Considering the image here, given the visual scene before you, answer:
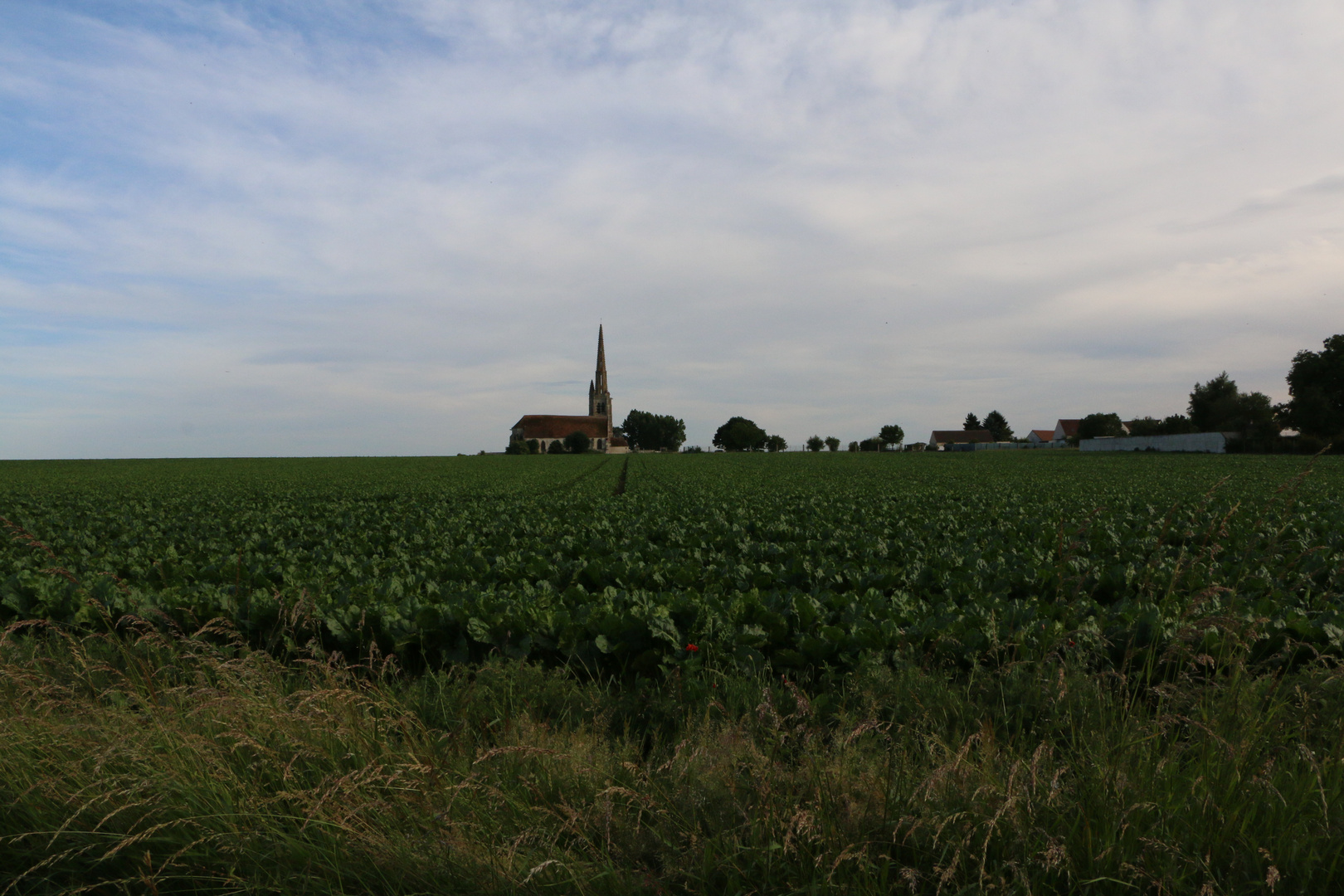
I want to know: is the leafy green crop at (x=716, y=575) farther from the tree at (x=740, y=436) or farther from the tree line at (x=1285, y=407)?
the tree at (x=740, y=436)

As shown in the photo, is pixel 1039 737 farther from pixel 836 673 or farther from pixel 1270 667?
pixel 1270 667

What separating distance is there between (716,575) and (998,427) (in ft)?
585

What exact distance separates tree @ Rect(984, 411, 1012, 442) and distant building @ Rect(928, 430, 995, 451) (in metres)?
1.22

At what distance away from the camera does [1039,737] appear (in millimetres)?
3988

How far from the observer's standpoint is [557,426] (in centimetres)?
15075

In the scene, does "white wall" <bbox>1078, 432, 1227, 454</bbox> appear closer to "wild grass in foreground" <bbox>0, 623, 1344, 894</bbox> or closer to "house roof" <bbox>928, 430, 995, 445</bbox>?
"house roof" <bbox>928, 430, 995, 445</bbox>

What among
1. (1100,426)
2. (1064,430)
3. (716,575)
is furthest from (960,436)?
(716,575)

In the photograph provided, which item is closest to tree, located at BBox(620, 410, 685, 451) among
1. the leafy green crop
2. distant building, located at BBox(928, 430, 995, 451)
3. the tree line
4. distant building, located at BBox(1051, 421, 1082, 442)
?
distant building, located at BBox(928, 430, 995, 451)

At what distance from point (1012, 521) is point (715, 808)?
43.3 ft

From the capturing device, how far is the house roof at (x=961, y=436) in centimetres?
16488

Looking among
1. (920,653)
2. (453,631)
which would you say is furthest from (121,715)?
(920,653)

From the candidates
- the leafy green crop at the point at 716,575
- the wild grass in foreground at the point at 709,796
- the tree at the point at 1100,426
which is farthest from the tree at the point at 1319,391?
the wild grass in foreground at the point at 709,796

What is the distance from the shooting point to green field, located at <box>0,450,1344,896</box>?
2709 millimetres

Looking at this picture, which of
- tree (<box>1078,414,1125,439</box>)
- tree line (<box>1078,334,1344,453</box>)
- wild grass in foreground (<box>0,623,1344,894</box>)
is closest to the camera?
wild grass in foreground (<box>0,623,1344,894</box>)
